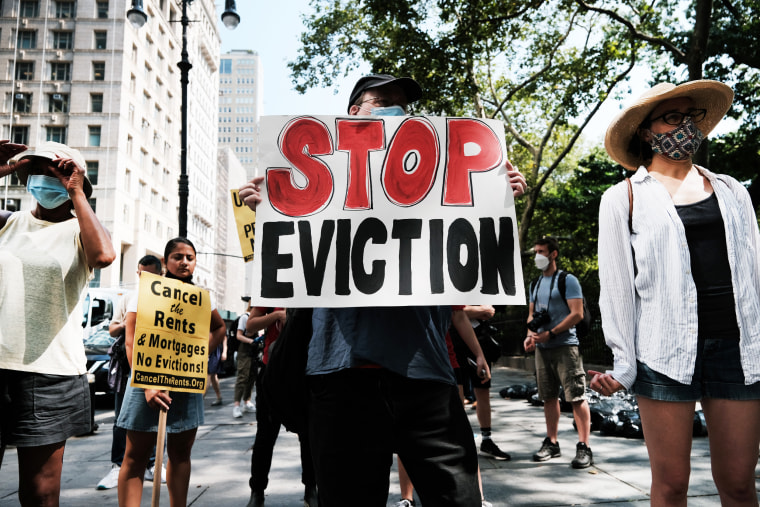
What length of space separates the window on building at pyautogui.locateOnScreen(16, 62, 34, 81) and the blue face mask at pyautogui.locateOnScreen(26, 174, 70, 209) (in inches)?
1876

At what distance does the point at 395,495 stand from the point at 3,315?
311cm

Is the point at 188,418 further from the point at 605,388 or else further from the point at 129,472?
the point at 605,388

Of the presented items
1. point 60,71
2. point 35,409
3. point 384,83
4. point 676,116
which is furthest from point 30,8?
point 676,116

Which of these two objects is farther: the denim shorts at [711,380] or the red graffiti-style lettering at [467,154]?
the red graffiti-style lettering at [467,154]

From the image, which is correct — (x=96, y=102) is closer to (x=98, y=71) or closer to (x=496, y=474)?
(x=98, y=71)

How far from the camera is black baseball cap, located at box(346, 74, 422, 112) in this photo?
2.46 meters

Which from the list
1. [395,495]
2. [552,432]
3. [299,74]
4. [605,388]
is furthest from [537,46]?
[605,388]

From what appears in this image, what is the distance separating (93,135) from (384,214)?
4556 cm

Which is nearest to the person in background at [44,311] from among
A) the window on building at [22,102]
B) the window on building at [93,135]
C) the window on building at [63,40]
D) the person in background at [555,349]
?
the person in background at [555,349]

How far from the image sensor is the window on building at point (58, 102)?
139ft

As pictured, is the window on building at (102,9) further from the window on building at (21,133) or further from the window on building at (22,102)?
the window on building at (21,133)

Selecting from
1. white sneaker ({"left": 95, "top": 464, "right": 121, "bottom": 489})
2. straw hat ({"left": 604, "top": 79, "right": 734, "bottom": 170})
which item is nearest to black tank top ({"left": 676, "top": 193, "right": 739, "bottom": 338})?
straw hat ({"left": 604, "top": 79, "right": 734, "bottom": 170})

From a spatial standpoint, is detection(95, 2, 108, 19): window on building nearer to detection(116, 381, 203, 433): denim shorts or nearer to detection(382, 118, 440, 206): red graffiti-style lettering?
detection(116, 381, 203, 433): denim shorts

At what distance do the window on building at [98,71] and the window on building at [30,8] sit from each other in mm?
6197
